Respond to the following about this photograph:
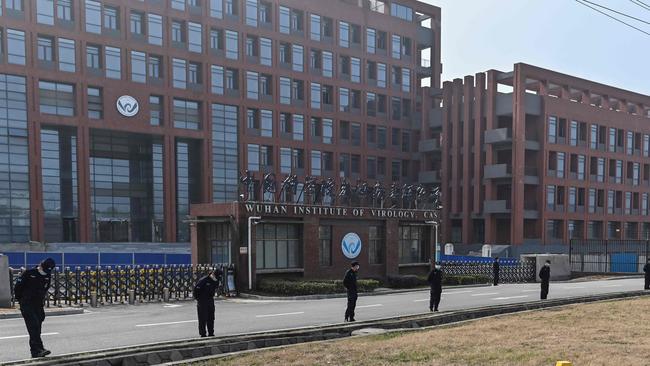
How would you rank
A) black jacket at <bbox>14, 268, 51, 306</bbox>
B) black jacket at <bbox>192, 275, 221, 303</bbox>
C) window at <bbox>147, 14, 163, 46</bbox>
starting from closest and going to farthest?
black jacket at <bbox>14, 268, 51, 306</bbox> → black jacket at <bbox>192, 275, 221, 303</bbox> → window at <bbox>147, 14, 163, 46</bbox>

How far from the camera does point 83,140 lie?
156ft

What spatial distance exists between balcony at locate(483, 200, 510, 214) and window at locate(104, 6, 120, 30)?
130 ft

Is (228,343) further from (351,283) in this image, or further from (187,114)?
(187,114)

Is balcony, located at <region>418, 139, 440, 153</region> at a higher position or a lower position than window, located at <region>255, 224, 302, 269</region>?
higher

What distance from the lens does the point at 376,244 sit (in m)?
31.1

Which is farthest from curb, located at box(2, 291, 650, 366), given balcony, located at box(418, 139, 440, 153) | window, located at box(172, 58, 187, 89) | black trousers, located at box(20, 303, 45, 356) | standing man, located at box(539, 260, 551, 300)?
balcony, located at box(418, 139, 440, 153)

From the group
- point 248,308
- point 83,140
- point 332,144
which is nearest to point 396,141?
point 332,144

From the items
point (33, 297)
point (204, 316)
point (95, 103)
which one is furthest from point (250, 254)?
point (95, 103)

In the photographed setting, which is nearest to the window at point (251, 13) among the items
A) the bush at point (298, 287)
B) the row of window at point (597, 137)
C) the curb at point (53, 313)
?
the row of window at point (597, 137)

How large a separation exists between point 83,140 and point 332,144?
2600cm

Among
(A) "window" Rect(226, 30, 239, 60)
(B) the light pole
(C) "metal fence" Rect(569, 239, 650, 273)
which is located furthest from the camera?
(A) "window" Rect(226, 30, 239, 60)

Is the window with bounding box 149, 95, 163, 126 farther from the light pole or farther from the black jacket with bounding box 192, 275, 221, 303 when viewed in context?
the black jacket with bounding box 192, 275, 221, 303

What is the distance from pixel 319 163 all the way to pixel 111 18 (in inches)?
984

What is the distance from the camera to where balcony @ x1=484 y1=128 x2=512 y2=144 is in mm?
57500
